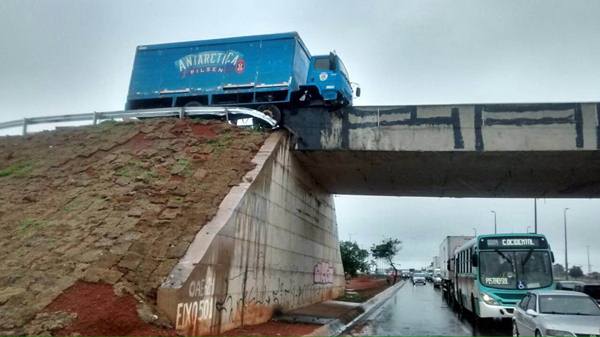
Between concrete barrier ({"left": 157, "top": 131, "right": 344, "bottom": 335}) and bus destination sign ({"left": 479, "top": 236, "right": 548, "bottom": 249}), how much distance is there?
6.69 m

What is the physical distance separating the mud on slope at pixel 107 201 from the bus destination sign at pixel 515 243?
27.0 ft

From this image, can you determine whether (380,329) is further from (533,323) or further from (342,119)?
(342,119)

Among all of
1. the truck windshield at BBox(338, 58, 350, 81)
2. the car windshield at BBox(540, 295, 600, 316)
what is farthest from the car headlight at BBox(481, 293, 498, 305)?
the truck windshield at BBox(338, 58, 350, 81)

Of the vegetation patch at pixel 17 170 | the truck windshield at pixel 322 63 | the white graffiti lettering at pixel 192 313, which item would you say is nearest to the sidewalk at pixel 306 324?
the white graffiti lettering at pixel 192 313

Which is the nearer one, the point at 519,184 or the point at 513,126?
the point at 513,126

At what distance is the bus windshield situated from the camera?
52.2 ft

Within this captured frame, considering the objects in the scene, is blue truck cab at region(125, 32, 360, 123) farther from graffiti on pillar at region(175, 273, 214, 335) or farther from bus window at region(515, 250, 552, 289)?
graffiti on pillar at region(175, 273, 214, 335)

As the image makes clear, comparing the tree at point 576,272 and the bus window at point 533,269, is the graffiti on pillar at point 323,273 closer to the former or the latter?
the bus window at point 533,269

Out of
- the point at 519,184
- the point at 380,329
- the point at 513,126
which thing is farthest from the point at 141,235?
the point at 519,184

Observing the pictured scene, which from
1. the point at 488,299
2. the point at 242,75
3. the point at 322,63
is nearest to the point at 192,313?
the point at 488,299

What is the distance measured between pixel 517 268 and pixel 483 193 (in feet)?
32.4

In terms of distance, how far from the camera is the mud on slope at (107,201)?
34.6ft

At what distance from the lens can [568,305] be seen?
11062 millimetres

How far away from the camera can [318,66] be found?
2061cm
